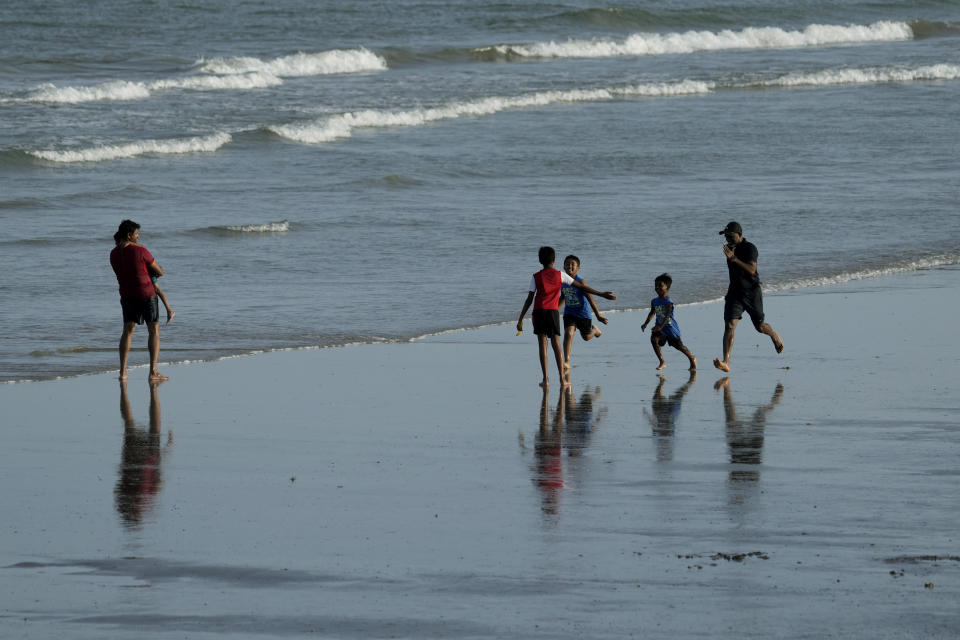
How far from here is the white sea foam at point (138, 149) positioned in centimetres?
2692

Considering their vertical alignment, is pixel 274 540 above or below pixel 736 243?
below

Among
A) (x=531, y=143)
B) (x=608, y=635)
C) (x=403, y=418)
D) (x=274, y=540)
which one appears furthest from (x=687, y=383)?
(x=531, y=143)

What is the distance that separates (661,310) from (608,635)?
6.62m

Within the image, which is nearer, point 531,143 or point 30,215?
point 30,215

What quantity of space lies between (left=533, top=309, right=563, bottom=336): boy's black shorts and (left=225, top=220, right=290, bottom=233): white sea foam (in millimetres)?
8772

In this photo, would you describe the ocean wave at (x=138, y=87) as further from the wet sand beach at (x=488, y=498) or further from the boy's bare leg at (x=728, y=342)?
the boy's bare leg at (x=728, y=342)

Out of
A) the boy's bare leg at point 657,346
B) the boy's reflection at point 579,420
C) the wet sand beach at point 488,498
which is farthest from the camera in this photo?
the boy's bare leg at point 657,346

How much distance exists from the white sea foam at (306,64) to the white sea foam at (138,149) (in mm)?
12331

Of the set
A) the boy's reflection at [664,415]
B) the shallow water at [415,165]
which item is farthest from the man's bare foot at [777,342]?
the shallow water at [415,165]

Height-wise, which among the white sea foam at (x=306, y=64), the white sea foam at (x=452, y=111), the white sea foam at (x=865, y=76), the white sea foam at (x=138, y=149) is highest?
the white sea foam at (x=306, y=64)

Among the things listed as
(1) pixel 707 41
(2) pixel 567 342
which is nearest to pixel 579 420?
(2) pixel 567 342

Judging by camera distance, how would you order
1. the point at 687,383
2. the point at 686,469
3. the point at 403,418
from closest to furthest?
the point at 686,469 < the point at 403,418 < the point at 687,383

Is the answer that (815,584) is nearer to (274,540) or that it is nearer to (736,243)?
(274,540)

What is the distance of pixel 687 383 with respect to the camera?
11.6m
